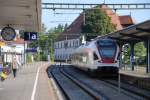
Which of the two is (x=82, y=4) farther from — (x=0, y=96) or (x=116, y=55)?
(x=0, y=96)

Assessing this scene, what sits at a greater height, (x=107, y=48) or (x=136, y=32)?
(x=136, y=32)

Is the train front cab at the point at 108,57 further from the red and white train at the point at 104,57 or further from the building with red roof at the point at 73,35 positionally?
the building with red roof at the point at 73,35

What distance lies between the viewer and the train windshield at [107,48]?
127 feet

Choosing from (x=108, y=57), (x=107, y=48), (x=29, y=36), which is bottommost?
(x=108, y=57)

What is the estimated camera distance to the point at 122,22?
147 meters

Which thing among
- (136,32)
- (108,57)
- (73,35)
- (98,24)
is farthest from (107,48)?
(73,35)

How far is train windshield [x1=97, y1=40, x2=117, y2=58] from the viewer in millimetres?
38781

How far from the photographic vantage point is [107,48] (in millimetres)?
39125

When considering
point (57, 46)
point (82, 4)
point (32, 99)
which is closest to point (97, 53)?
point (82, 4)

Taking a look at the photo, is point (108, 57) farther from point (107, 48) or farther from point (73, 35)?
point (73, 35)

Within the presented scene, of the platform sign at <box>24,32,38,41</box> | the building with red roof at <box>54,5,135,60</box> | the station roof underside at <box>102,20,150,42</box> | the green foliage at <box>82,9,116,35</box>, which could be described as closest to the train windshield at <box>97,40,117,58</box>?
the station roof underside at <box>102,20,150,42</box>

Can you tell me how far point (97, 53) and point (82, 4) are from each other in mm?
8224

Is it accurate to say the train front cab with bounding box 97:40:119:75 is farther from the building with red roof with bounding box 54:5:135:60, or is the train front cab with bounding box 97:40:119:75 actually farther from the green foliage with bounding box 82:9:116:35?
the building with red roof with bounding box 54:5:135:60

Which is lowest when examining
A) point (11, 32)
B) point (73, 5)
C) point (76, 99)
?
point (76, 99)
